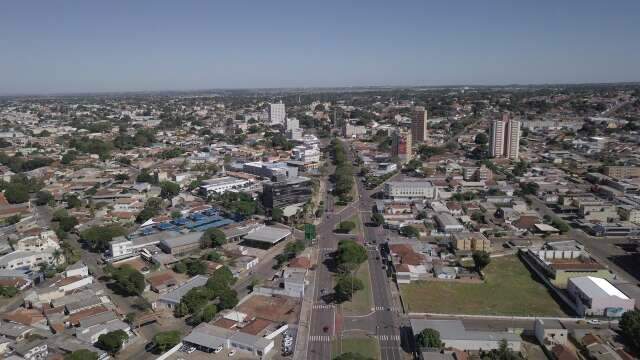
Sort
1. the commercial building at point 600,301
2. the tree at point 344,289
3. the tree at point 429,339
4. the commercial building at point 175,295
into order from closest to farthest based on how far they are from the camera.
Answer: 1. the tree at point 429,339
2. the commercial building at point 600,301
3. the tree at point 344,289
4. the commercial building at point 175,295

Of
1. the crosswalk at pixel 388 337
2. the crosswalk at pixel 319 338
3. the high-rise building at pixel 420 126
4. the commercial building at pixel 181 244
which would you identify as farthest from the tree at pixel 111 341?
the high-rise building at pixel 420 126

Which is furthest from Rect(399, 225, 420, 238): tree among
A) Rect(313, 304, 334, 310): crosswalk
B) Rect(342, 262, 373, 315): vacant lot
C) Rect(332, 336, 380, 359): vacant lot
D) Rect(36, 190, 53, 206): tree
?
Rect(36, 190, 53, 206): tree

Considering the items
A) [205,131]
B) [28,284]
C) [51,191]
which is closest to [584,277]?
[28,284]

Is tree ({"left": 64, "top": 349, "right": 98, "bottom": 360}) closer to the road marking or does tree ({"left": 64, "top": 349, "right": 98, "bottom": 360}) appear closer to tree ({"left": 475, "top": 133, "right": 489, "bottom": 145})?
the road marking

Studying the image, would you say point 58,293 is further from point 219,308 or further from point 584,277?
point 584,277

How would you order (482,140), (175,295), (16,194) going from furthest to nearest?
1. (482,140)
2. (16,194)
3. (175,295)

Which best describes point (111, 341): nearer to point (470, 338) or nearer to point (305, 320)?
point (305, 320)

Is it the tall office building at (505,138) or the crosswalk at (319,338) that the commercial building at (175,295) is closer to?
the crosswalk at (319,338)

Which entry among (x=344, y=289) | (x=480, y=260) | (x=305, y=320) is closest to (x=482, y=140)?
(x=480, y=260)
